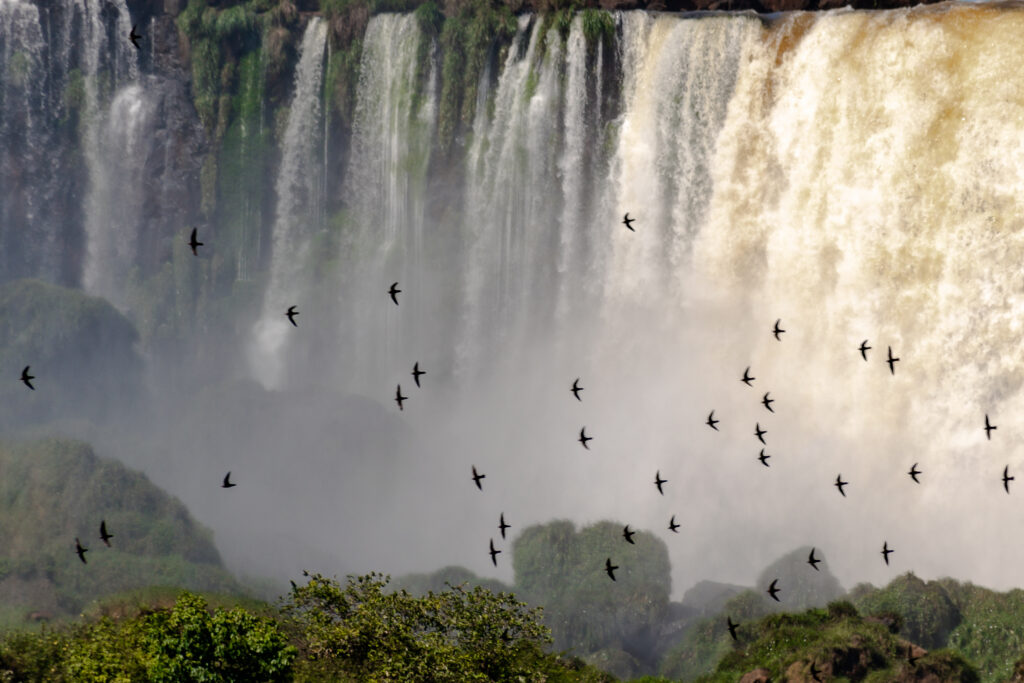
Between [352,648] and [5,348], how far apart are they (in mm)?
44379

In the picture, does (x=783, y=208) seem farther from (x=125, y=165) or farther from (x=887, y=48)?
(x=125, y=165)

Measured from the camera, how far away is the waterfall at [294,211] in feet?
258

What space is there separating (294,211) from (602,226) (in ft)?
73.2

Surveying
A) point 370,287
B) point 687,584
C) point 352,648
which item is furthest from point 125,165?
point 352,648

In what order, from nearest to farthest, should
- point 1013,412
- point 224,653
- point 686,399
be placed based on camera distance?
point 224,653 → point 1013,412 → point 686,399

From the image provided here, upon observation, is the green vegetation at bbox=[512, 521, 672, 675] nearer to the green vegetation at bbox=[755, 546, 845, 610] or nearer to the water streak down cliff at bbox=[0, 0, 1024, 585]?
the water streak down cliff at bbox=[0, 0, 1024, 585]

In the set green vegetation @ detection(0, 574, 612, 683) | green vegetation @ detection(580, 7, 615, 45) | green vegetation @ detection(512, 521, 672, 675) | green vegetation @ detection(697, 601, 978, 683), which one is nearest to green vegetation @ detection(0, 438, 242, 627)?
green vegetation @ detection(0, 574, 612, 683)

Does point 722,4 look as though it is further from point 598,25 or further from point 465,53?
point 465,53

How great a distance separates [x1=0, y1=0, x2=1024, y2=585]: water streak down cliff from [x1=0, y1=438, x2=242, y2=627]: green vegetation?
13.6 meters

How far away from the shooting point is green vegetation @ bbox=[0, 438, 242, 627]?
52094 millimetres

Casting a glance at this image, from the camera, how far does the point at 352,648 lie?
3647 cm

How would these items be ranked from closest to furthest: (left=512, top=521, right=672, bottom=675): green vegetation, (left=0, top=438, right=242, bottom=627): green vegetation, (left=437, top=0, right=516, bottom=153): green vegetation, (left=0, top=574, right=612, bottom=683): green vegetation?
(left=0, top=574, right=612, bottom=683): green vegetation
(left=0, top=438, right=242, bottom=627): green vegetation
(left=512, top=521, right=672, bottom=675): green vegetation
(left=437, top=0, right=516, bottom=153): green vegetation

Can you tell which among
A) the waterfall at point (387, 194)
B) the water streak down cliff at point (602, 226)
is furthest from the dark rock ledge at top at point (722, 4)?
the waterfall at point (387, 194)

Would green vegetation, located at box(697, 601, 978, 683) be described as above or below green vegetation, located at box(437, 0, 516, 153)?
below
